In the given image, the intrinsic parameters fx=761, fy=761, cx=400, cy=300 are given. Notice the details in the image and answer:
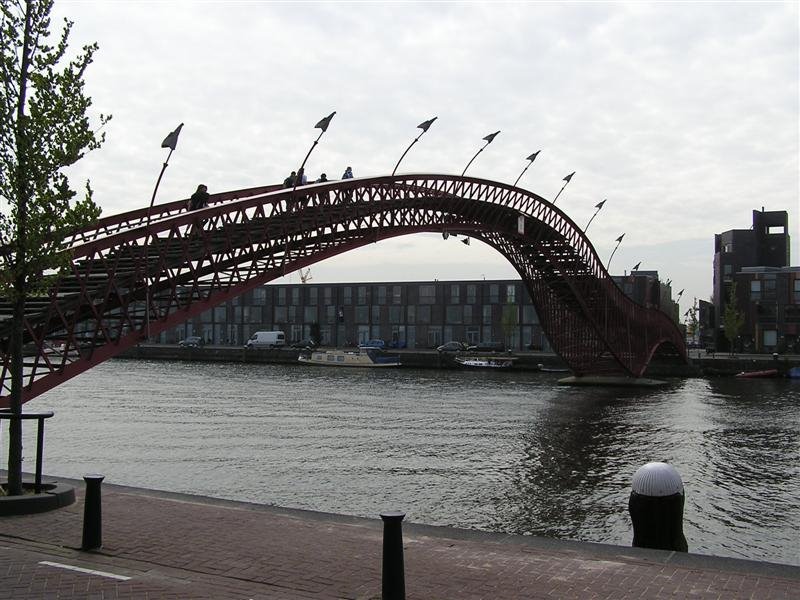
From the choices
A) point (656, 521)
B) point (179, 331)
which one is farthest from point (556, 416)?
point (179, 331)

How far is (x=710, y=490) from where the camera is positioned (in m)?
23.7

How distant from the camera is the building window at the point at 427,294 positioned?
117250mm

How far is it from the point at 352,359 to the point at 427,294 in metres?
27.2

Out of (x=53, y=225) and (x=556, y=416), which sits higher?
(x=53, y=225)

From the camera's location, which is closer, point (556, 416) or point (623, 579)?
point (623, 579)

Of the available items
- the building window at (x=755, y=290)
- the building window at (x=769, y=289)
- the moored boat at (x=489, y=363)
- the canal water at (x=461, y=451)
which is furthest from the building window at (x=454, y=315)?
the canal water at (x=461, y=451)

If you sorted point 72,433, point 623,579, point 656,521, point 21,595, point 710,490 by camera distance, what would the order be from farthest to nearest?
point 72,433 < point 710,490 < point 656,521 < point 623,579 < point 21,595

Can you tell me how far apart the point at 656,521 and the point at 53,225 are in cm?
1122

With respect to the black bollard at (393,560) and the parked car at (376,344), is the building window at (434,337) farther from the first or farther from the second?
the black bollard at (393,560)

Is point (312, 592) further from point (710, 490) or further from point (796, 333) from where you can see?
point (796, 333)

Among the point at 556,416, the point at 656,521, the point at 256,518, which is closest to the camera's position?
the point at 656,521

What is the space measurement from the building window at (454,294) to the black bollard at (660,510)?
343ft

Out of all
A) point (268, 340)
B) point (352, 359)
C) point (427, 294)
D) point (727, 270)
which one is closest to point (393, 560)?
point (352, 359)

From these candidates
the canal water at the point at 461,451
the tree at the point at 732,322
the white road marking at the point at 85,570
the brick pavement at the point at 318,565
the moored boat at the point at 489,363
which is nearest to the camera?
the brick pavement at the point at 318,565
